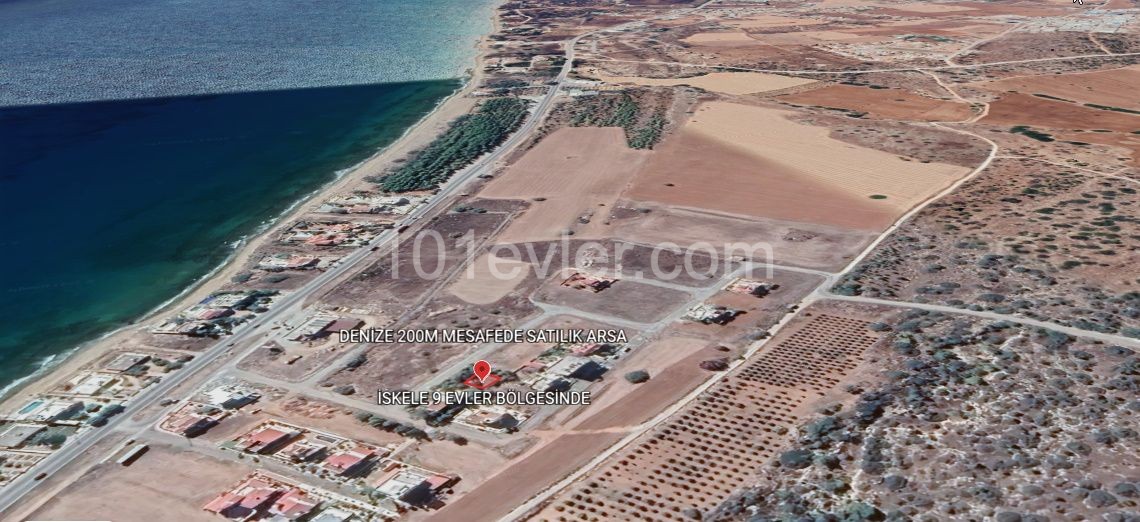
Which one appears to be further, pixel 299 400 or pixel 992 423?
pixel 299 400

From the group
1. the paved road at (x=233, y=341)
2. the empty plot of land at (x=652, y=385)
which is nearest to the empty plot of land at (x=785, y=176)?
the paved road at (x=233, y=341)

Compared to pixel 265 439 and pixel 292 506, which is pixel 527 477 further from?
pixel 265 439

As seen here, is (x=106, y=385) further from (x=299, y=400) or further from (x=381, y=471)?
(x=381, y=471)

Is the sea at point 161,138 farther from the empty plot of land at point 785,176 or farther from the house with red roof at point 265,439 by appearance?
the empty plot of land at point 785,176

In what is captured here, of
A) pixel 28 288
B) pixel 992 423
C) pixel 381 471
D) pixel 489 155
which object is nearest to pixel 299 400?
pixel 381 471

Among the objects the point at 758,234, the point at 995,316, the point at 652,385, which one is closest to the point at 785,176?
the point at 758,234

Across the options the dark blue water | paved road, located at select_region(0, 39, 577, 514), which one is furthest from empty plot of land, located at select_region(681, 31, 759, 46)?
paved road, located at select_region(0, 39, 577, 514)
